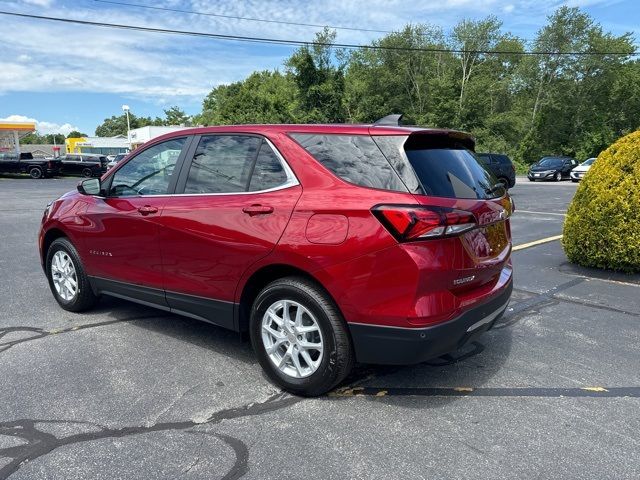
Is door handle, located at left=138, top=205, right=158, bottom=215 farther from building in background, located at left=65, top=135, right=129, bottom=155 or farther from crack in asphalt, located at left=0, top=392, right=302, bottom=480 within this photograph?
building in background, located at left=65, top=135, right=129, bottom=155

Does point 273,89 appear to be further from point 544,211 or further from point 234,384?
point 234,384

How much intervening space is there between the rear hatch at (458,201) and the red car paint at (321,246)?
14 mm

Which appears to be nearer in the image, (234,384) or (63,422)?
(63,422)

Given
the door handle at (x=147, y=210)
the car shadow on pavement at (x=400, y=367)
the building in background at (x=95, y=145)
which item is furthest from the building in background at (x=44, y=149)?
the door handle at (x=147, y=210)

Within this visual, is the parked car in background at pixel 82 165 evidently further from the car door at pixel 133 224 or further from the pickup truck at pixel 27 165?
the car door at pixel 133 224

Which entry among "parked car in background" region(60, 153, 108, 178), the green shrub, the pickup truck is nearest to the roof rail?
the green shrub

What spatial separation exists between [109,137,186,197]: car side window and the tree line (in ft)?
116

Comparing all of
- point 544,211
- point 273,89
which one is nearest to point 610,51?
point 273,89

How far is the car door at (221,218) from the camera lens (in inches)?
128

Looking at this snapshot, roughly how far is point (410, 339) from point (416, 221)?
0.68 m

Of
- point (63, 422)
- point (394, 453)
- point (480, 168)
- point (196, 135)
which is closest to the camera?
point (394, 453)

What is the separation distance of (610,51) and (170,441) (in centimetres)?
5229

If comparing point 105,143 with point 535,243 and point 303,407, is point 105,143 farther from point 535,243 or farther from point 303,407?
point 303,407

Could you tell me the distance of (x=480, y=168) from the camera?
11.9ft
